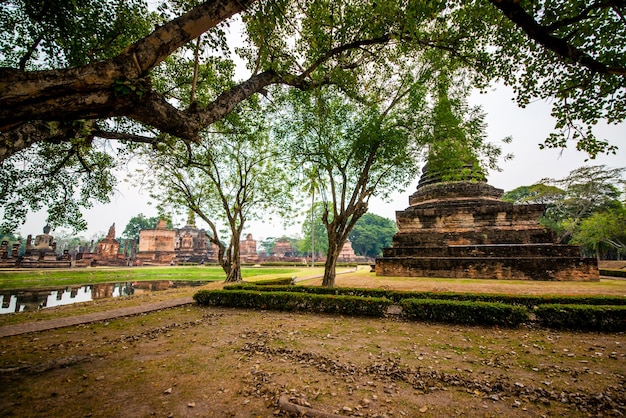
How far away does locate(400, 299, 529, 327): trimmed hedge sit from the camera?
23.6 ft

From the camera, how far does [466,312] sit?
24.9ft

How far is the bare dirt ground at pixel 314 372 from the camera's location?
3.44 m

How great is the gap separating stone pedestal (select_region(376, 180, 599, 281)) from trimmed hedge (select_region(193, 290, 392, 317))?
904 centimetres

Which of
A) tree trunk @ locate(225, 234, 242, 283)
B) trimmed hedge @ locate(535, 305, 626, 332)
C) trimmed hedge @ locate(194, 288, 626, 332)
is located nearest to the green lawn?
tree trunk @ locate(225, 234, 242, 283)

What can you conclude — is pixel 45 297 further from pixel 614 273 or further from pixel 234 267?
pixel 614 273

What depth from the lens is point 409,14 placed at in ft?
20.1

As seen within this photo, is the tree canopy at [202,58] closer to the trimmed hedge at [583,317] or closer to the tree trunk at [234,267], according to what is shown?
the trimmed hedge at [583,317]

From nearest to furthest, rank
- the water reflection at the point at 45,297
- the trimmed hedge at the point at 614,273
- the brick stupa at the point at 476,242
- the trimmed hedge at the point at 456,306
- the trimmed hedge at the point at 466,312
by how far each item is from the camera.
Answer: the trimmed hedge at the point at 456,306 < the trimmed hedge at the point at 466,312 < the water reflection at the point at 45,297 < the brick stupa at the point at 476,242 < the trimmed hedge at the point at 614,273

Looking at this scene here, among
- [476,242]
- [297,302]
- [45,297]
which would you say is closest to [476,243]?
[476,242]

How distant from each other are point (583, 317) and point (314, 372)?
7254 mm

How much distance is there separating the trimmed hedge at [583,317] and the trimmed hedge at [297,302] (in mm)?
4019

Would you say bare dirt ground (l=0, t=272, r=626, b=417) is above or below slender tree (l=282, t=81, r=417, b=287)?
below

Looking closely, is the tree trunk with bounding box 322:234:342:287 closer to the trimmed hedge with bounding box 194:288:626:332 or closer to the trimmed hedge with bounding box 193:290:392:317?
the trimmed hedge with bounding box 194:288:626:332

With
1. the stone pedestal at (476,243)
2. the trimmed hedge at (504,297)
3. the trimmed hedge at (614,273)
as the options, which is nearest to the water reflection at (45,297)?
the trimmed hedge at (504,297)
